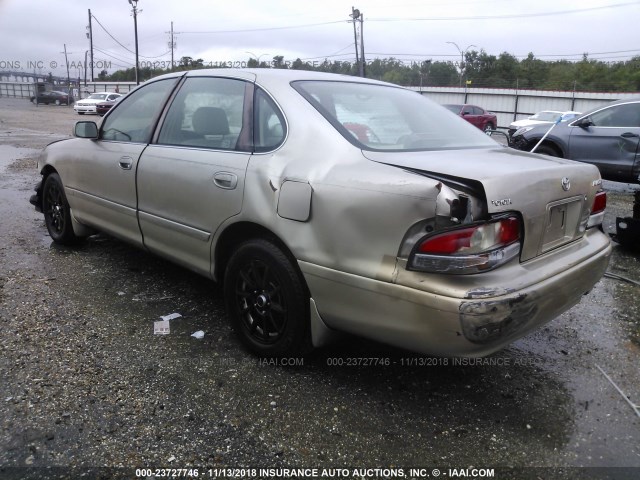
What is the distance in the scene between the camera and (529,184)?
89.5 inches

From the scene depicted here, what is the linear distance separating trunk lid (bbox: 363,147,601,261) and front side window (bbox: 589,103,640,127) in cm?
658

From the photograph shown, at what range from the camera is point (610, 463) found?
221 cm

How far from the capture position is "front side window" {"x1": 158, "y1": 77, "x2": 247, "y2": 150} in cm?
314

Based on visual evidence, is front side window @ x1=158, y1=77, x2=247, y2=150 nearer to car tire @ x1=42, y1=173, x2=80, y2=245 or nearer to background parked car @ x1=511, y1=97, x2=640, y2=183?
car tire @ x1=42, y1=173, x2=80, y2=245

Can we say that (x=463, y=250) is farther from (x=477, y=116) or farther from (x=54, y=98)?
(x=54, y=98)

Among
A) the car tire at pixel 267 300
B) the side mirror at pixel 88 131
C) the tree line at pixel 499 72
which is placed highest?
the tree line at pixel 499 72

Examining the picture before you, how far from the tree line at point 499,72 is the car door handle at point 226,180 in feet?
83.3

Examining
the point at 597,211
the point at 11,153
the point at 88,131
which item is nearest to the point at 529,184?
the point at 597,211

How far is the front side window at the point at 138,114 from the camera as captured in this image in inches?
147

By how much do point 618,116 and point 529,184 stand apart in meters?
7.50

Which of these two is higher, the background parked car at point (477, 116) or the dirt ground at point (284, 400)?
the background parked car at point (477, 116)

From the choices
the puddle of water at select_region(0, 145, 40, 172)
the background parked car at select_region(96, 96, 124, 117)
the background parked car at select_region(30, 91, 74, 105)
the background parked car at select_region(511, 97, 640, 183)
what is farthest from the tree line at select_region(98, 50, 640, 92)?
the background parked car at select_region(511, 97, 640, 183)

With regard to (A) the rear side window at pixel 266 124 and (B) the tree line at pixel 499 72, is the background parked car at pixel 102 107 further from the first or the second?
(A) the rear side window at pixel 266 124

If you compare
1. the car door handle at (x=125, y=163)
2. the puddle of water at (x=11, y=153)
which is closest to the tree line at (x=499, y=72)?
the puddle of water at (x=11, y=153)
